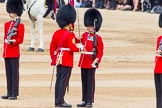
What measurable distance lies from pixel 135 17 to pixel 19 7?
2021 centimetres

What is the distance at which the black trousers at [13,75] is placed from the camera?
14.1 metres

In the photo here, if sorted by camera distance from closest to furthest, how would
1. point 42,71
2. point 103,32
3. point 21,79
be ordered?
point 21,79 → point 42,71 → point 103,32

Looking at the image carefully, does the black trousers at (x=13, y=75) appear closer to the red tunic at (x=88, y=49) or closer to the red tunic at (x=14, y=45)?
the red tunic at (x=14, y=45)

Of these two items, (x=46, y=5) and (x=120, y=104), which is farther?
(x=46, y=5)

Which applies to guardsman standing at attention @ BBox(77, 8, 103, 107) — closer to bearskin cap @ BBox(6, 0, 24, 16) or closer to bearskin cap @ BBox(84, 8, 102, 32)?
bearskin cap @ BBox(84, 8, 102, 32)

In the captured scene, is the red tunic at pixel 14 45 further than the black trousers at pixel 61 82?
Yes

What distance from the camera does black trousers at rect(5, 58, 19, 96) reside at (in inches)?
555

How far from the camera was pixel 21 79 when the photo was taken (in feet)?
57.1

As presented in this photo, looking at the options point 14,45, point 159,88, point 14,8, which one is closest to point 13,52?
point 14,45

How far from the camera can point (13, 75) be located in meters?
14.1

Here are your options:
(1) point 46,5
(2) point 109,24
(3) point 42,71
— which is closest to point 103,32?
(2) point 109,24

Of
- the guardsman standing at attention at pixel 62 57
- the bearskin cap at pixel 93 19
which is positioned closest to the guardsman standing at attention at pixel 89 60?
the bearskin cap at pixel 93 19

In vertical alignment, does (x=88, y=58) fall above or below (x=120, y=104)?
above

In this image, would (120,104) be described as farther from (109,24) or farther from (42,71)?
(109,24)
